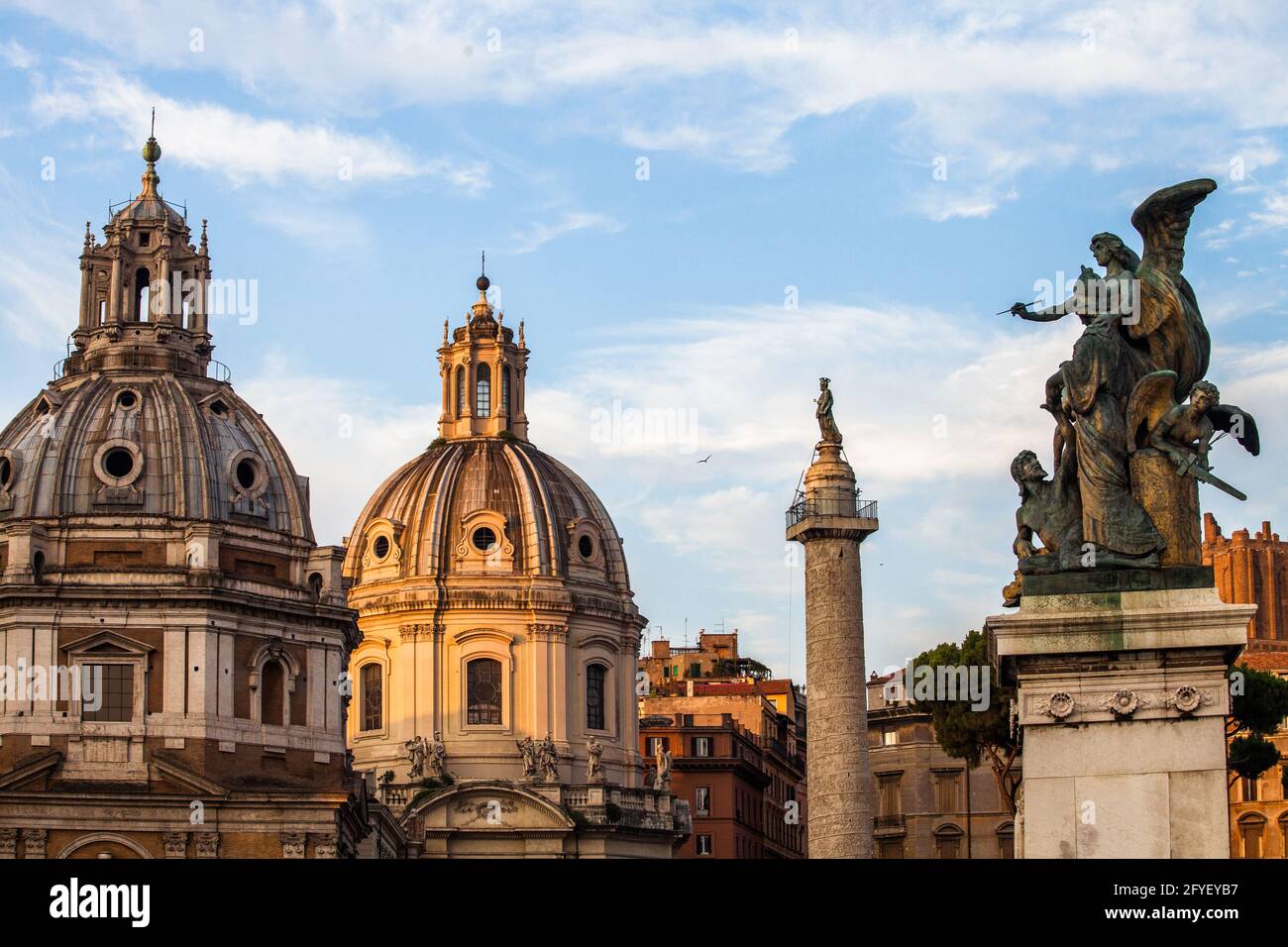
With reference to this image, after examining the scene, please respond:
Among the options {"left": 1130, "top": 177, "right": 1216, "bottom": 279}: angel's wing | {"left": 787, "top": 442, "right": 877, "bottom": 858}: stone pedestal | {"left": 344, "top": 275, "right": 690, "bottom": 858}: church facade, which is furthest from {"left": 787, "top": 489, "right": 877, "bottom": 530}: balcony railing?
{"left": 1130, "top": 177, "right": 1216, "bottom": 279}: angel's wing

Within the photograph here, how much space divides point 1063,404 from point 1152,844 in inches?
117

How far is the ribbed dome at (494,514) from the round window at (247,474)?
2873 cm

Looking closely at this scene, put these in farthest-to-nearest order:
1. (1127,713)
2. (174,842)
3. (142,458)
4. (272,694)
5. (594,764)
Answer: (594,764)
(272,694)
(142,458)
(174,842)
(1127,713)

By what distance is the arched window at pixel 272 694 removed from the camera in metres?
80.0

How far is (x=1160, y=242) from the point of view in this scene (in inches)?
669

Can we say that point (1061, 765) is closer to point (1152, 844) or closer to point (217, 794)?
point (1152, 844)

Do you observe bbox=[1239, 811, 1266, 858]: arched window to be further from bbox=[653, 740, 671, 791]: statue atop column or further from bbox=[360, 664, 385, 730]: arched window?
bbox=[360, 664, 385, 730]: arched window

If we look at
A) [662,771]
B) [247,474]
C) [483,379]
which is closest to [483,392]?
[483,379]

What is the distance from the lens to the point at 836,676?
2995 inches

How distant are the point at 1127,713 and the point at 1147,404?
2.10m

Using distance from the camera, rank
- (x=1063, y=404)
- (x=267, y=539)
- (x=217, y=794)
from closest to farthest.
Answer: (x=1063, y=404)
(x=217, y=794)
(x=267, y=539)

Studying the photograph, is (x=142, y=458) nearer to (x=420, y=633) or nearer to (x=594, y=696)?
(x=420, y=633)

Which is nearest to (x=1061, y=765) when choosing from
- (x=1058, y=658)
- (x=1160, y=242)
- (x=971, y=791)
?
(x=1058, y=658)
